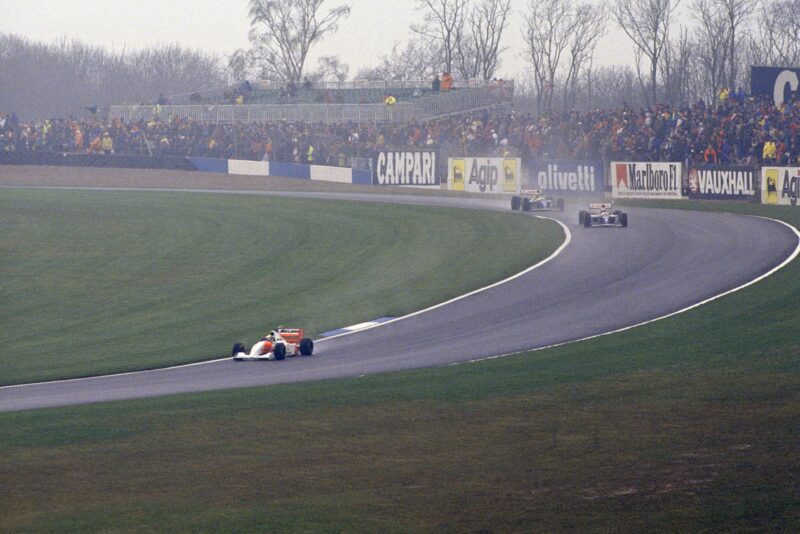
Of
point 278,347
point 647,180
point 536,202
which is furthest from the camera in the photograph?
point 647,180

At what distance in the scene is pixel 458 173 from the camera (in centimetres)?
4972

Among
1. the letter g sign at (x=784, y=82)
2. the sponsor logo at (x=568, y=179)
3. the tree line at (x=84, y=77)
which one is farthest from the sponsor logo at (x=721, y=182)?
the tree line at (x=84, y=77)

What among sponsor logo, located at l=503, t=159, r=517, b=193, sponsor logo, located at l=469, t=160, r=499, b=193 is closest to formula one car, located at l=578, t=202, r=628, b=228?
sponsor logo, located at l=503, t=159, r=517, b=193

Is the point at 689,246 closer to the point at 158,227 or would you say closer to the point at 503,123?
the point at 158,227

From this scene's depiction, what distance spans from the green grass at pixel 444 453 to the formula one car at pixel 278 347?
11.4ft

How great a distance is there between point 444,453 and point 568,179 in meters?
37.2

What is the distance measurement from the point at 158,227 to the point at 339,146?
19.3 m

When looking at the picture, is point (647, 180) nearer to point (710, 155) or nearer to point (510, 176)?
point (710, 155)

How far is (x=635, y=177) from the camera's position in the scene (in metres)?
43.1

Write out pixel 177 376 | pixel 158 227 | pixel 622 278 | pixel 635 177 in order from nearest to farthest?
pixel 177 376 < pixel 622 278 < pixel 158 227 < pixel 635 177

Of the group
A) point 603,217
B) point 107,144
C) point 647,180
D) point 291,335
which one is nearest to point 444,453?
point 291,335

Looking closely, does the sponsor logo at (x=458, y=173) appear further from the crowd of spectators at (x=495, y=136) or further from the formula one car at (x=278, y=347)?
the formula one car at (x=278, y=347)

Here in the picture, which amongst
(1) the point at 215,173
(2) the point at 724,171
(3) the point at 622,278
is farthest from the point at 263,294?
(1) the point at 215,173

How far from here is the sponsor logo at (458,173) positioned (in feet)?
162
